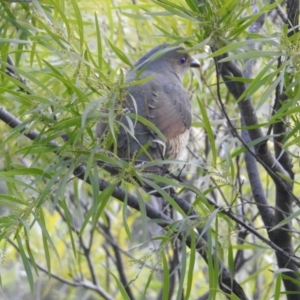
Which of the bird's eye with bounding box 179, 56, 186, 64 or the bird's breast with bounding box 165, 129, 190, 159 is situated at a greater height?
the bird's eye with bounding box 179, 56, 186, 64

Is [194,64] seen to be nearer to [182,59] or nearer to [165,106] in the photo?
[182,59]

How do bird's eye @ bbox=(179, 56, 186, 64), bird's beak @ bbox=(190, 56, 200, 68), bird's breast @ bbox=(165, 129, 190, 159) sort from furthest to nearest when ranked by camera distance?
bird's eye @ bbox=(179, 56, 186, 64) → bird's beak @ bbox=(190, 56, 200, 68) → bird's breast @ bbox=(165, 129, 190, 159)

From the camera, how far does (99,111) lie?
78.4 inches

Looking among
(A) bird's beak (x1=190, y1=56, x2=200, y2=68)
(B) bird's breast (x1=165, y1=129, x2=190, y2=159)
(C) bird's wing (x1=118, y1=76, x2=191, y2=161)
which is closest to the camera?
(C) bird's wing (x1=118, y1=76, x2=191, y2=161)

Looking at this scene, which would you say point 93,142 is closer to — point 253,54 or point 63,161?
point 63,161

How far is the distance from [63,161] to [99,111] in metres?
0.17

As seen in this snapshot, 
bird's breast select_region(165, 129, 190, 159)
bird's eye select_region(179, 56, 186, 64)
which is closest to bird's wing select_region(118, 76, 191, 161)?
bird's breast select_region(165, 129, 190, 159)

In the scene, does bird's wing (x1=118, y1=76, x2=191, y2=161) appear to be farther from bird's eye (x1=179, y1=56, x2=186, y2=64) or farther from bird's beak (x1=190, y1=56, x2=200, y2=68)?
bird's eye (x1=179, y1=56, x2=186, y2=64)

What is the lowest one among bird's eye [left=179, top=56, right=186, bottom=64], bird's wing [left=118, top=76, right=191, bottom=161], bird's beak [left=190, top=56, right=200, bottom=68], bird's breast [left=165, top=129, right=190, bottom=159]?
bird's breast [left=165, top=129, right=190, bottom=159]

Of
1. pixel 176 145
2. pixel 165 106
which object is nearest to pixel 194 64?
pixel 165 106

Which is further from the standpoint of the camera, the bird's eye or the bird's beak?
the bird's eye

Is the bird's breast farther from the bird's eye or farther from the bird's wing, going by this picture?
the bird's eye

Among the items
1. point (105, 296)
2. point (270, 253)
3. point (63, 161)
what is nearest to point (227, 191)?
Result: point (270, 253)

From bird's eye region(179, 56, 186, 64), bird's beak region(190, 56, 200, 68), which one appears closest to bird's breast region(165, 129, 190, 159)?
bird's beak region(190, 56, 200, 68)
